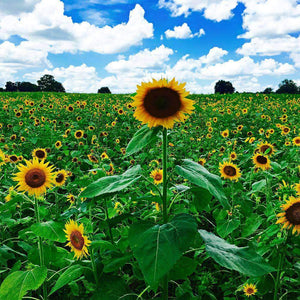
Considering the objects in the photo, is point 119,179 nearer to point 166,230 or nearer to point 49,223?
point 166,230

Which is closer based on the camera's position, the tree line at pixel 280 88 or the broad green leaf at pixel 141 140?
the broad green leaf at pixel 141 140

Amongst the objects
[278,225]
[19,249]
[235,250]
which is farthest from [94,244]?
[19,249]

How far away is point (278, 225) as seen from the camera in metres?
1.83

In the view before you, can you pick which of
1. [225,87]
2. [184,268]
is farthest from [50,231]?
[225,87]

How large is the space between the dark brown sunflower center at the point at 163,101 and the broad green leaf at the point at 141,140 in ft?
0.32

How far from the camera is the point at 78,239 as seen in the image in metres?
1.72

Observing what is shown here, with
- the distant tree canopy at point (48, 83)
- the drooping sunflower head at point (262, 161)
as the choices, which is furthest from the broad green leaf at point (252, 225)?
the distant tree canopy at point (48, 83)

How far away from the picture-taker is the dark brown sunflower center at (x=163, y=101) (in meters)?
1.41

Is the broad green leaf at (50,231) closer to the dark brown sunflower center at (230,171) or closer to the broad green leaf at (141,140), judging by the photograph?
the broad green leaf at (141,140)

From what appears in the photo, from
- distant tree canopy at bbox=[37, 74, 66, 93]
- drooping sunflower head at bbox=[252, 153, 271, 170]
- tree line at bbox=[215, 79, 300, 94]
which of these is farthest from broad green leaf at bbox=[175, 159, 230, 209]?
distant tree canopy at bbox=[37, 74, 66, 93]

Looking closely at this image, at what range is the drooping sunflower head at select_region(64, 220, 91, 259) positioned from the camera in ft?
5.62

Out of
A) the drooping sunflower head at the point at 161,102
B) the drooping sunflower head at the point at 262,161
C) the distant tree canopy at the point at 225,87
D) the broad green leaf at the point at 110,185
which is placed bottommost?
the drooping sunflower head at the point at 262,161

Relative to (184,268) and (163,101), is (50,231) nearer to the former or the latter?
(184,268)

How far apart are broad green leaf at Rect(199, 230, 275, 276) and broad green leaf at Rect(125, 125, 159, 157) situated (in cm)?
56
